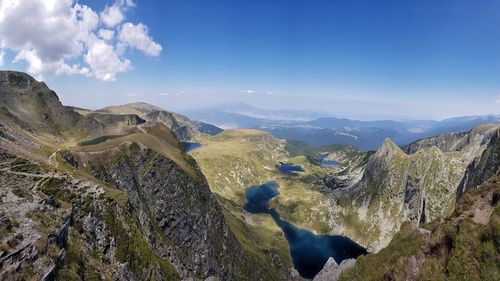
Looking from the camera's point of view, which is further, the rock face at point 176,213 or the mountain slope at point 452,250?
the rock face at point 176,213

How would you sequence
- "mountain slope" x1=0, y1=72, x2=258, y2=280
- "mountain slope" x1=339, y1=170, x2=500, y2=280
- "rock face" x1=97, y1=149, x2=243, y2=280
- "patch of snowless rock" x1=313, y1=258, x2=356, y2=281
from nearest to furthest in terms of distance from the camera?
"mountain slope" x1=339, y1=170, x2=500, y2=280
"patch of snowless rock" x1=313, y1=258, x2=356, y2=281
"mountain slope" x1=0, y1=72, x2=258, y2=280
"rock face" x1=97, y1=149, x2=243, y2=280

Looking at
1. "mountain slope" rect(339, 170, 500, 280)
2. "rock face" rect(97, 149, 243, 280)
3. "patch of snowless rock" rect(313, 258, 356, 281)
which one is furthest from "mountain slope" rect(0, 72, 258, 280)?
"mountain slope" rect(339, 170, 500, 280)

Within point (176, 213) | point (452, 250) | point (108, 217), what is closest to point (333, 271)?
point (452, 250)

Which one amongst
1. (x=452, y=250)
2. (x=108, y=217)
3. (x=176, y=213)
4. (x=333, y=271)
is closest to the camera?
(x=452, y=250)

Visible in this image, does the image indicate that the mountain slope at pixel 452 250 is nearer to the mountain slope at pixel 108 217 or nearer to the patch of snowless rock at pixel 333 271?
the patch of snowless rock at pixel 333 271

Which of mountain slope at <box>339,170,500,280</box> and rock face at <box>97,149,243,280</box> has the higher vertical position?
mountain slope at <box>339,170,500,280</box>

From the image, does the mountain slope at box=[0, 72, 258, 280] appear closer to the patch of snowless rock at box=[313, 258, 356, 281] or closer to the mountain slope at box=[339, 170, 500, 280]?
the patch of snowless rock at box=[313, 258, 356, 281]

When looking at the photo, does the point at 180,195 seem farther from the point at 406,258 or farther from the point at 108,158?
the point at 406,258

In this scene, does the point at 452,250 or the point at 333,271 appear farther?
the point at 333,271

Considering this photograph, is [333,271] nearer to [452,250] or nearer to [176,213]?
[452,250]

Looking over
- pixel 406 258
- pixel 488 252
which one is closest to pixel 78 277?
pixel 406 258

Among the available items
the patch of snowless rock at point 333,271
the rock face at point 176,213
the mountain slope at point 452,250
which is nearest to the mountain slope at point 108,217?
the rock face at point 176,213
